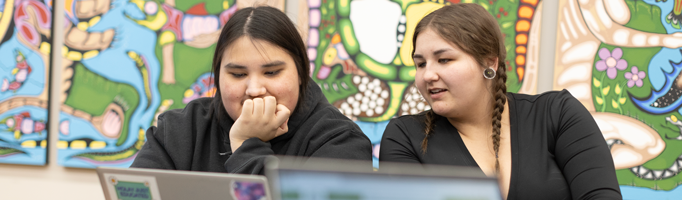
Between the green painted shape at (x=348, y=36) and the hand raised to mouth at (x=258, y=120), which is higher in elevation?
the green painted shape at (x=348, y=36)

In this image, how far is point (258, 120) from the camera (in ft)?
3.35

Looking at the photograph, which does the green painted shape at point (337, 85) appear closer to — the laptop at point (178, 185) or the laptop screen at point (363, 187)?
the laptop at point (178, 185)

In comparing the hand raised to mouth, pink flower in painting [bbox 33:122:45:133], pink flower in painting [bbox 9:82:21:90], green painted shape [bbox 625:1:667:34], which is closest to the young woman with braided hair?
the hand raised to mouth

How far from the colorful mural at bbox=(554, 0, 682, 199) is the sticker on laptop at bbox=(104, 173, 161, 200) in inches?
71.2

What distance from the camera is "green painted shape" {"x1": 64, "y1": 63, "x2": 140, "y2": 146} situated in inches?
80.1

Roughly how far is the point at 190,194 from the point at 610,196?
90 cm

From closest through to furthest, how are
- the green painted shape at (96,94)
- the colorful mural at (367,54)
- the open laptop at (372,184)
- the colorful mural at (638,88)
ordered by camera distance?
the open laptop at (372,184) → the colorful mural at (638,88) → the colorful mural at (367,54) → the green painted shape at (96,94)

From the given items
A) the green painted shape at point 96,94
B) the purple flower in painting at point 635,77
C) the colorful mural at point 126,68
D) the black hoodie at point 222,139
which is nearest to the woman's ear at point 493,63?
the black hoodie at point 222,139

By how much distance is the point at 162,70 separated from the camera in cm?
201

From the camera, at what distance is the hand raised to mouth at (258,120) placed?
101cm

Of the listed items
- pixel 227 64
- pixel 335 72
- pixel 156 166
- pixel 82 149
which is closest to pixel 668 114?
pixel 335 72

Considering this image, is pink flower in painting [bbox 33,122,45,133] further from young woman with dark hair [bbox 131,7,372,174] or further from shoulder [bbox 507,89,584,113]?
shoulder [bbox 507,89,584,113]

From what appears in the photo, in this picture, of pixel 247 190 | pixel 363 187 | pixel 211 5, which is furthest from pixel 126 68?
pixel 363 187

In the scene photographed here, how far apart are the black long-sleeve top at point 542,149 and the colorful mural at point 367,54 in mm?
696
